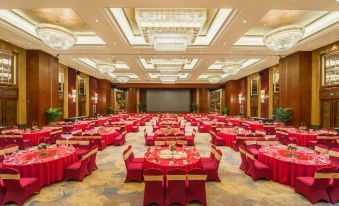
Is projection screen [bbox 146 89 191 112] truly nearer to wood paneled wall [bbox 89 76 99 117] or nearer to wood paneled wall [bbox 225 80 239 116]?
wood paneled wall [bbox 225 80 239 116]

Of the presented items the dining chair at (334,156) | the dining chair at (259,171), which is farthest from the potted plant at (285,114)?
the dining chair at (259,171)

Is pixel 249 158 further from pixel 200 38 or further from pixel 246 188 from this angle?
pixel 200 38

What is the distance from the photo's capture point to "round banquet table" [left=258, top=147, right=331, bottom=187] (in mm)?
5102

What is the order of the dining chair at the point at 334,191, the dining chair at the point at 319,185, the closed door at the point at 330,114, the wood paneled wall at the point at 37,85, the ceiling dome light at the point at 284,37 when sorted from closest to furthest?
1. the dining chair at the point at 319,185
2. the dining chair at the point at 334,191
3. the ceiling dome light at the point at 284,37
4. the closed door at the point at 330,114
5. the wood paneled wall at the point at 37,85

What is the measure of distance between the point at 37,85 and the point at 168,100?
74.3 ft

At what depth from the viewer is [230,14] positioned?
25.1 ft

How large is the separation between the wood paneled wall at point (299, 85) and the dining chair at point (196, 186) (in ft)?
36.4

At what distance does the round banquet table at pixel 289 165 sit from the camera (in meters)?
5.10

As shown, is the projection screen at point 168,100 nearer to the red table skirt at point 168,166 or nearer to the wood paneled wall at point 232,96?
the wood paneled wall at point 232,96

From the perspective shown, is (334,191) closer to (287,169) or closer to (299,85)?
(287,169)

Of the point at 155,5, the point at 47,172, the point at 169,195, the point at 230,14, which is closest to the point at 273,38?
the point at 230,14

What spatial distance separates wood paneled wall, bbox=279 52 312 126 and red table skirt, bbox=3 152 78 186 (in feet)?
42.2

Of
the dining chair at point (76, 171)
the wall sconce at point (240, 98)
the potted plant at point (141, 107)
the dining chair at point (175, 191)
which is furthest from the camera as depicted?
the potted plant at point (141, 107)

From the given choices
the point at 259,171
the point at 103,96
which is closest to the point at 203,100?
the point at 103,96
